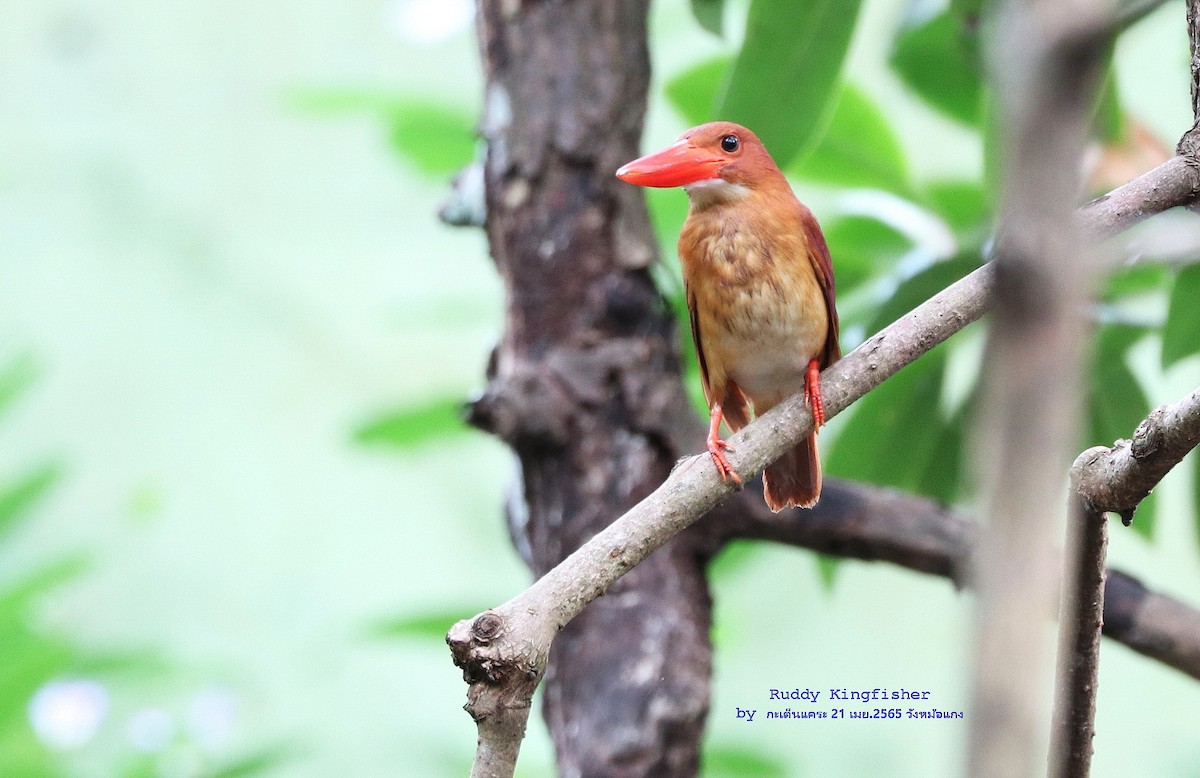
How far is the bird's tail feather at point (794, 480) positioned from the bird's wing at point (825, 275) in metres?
0.09

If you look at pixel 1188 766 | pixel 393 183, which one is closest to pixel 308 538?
pixel 393 183

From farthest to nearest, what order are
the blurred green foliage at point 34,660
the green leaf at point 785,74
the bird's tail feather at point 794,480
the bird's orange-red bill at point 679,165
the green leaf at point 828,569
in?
1. the blurred green foliage at point 34,660
2. the green leaf at point 828,569
3. the green leaf at point 785,74
4. the bird's tail feather at point 794,480
5. the bird's orange-red bill at point 679,165

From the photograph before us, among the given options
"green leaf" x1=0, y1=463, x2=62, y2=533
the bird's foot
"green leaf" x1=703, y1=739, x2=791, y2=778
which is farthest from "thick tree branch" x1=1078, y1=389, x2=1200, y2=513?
"green leaf" x1=0, y1=463, x2=62, y2=533

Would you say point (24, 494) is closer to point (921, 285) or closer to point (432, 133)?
point (432, 133)

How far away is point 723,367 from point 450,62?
10.2 feet

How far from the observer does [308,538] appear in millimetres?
4137

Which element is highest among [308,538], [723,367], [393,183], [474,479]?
[393,183]

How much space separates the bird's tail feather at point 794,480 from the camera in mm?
1133

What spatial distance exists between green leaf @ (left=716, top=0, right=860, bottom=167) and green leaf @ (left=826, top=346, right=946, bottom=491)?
17.8 inches

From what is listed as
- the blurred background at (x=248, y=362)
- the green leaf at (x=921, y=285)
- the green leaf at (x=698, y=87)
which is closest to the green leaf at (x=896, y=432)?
the green leaf at (x=921, y=285)

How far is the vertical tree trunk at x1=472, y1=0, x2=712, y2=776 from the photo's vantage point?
1.41m

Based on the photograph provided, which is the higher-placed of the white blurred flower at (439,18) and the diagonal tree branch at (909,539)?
the white blurred flower at (439,18)

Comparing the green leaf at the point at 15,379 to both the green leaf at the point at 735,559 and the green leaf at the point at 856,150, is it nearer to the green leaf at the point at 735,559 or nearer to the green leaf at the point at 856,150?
the green leaf at the point at 735,559

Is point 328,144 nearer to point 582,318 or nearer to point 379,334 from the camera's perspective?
point 379,334
